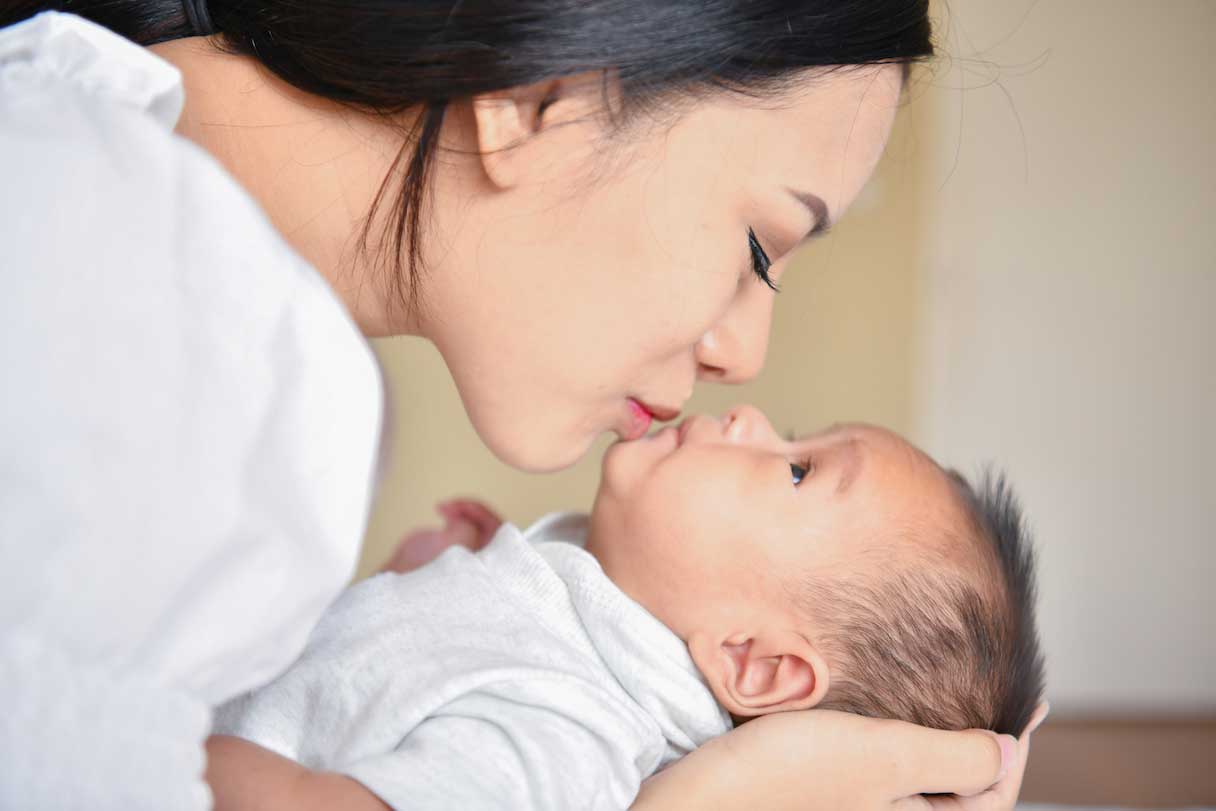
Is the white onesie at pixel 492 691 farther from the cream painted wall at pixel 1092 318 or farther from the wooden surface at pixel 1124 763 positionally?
the cream painted wall at pixel 1092 318

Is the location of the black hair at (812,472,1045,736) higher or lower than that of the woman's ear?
lower

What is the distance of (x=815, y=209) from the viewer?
3.25 feet

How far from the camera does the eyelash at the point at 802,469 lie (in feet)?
3.69

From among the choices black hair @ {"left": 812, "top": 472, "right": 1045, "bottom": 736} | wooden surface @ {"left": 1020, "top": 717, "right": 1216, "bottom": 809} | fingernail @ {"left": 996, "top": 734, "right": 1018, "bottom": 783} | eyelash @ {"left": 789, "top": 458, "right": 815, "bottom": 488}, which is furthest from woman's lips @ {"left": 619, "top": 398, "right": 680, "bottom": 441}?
wooden surface @ {"left": 1020, "top": 717, "right": 1216, "bottom": 809}

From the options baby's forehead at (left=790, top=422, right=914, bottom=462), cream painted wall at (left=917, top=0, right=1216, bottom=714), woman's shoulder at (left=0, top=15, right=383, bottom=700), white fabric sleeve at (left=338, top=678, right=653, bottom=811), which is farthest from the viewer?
cream painted wall at (left=917, top=0, right=1216, bottom=714)

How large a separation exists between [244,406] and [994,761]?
2.47 ft

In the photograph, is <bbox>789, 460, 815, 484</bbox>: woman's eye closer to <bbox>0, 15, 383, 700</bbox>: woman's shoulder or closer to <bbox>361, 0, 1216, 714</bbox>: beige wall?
<bbox>0, 15, 383, 700</bbox>: woman's shoulder

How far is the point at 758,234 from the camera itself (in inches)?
39.5

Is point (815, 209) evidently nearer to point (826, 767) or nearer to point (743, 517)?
point (743, 517)

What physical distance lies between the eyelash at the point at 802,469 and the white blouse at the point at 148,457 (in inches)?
22.0

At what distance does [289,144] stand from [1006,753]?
2.65 ft

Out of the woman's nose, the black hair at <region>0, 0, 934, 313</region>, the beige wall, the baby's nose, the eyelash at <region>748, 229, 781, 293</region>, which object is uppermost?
the black hair at <region>0, 0, 934, 313</region>

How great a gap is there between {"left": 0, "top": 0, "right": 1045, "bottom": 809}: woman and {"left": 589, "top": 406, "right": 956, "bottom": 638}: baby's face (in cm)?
8

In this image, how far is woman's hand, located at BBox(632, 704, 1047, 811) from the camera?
955mm
